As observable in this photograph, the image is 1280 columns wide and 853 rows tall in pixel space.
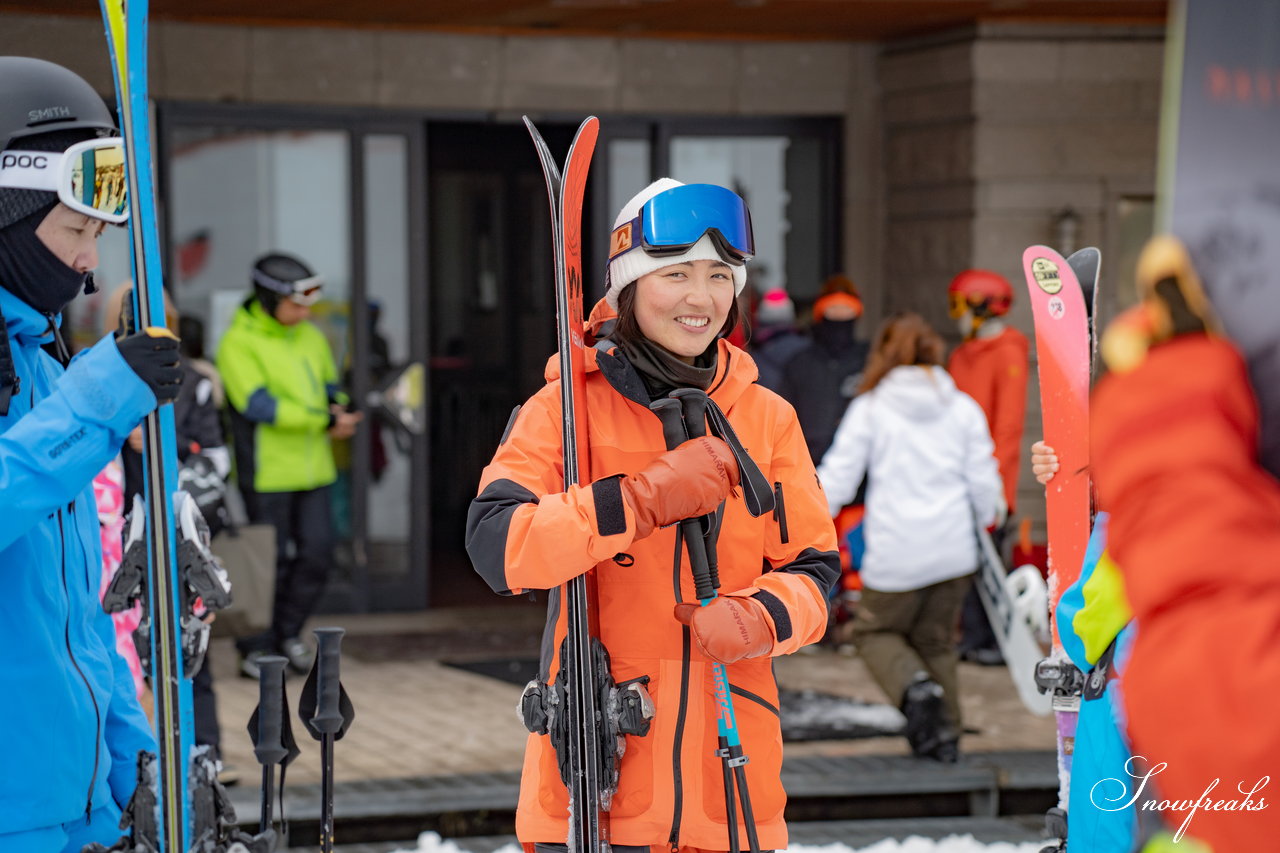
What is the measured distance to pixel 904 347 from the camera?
19.0 feet

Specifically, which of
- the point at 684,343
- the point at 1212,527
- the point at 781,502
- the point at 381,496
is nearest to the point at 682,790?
the point at 781,502

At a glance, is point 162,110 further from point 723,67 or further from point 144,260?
point 144,260

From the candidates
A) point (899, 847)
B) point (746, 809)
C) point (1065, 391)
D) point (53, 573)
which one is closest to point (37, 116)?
point (53, 573)

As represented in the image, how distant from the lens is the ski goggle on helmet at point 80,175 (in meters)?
2.20

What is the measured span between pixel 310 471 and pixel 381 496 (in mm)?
1525

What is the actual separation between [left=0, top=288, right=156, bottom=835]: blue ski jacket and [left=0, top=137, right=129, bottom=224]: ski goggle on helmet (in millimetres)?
172

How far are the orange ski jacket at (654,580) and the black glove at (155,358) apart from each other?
1.66 ft

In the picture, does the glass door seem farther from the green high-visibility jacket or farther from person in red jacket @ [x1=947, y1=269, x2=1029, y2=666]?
person in red jacket @ [x1=947, y1=269, x2=1029, y2=666]

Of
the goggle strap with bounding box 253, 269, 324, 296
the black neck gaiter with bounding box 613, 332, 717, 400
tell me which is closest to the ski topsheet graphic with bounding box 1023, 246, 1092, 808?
the black neck gaiter with bounding box 613, 332, 717, 400

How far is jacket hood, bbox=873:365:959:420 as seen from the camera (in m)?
5.76

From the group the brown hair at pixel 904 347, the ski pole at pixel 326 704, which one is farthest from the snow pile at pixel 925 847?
the ski pole at pixel 326 704

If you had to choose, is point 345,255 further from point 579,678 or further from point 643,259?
point 579,678

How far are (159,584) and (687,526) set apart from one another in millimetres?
843

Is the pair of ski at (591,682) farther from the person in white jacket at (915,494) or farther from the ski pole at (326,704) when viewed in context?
the person in white jacket at (915,494)
